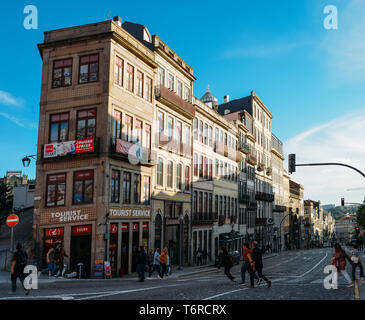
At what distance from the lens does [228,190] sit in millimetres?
50219

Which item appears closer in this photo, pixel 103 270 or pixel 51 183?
pixel 103 270

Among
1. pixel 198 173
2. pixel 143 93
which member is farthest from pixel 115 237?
pixel 198 173

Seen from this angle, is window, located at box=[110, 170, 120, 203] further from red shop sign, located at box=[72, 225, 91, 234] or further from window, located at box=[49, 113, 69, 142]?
window, located at box=[49, 113, 69, 142]

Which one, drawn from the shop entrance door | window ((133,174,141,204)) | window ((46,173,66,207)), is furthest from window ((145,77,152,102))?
the shop entrance door

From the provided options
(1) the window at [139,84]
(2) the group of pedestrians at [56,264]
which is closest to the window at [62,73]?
(1) the window at [139,84]

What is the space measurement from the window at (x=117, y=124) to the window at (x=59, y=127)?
3195 mm

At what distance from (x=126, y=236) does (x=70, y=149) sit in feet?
22.9

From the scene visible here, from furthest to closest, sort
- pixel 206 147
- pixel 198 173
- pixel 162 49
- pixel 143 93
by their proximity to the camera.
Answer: pixel 206 147
pixel 198 173
pixel 162 49
pixel 143 93

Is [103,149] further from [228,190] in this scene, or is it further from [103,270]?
[228,190]

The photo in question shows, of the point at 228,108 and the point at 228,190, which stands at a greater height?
the point at 228,108

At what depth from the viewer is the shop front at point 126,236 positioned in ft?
84.7

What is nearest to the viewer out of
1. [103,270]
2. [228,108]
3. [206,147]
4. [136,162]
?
[103,270]

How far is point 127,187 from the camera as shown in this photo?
28219mm
